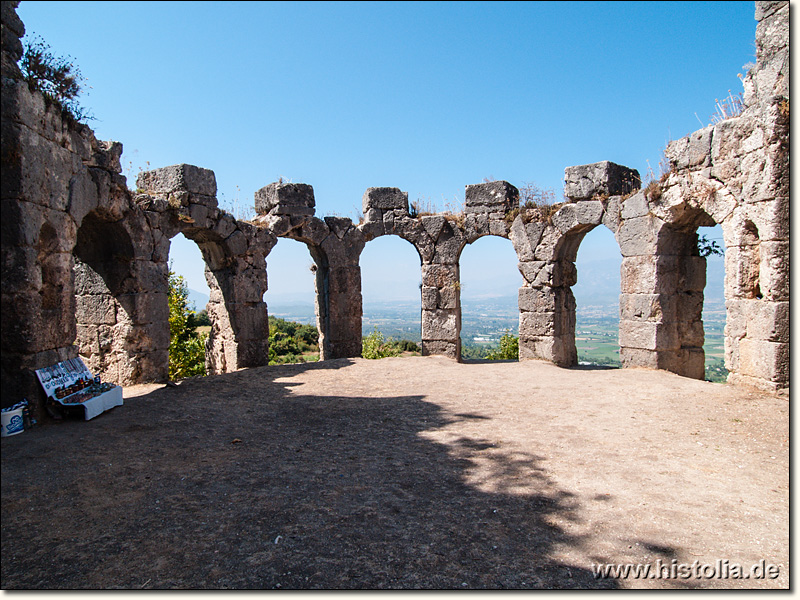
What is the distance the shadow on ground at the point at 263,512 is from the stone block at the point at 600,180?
765 cm

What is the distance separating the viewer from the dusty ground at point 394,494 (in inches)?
120

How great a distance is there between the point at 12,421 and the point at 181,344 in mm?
8101

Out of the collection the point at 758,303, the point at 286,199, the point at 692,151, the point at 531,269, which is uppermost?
the point at 692,151

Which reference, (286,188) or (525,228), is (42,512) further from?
(525,228)

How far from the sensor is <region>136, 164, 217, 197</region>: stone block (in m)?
10.2

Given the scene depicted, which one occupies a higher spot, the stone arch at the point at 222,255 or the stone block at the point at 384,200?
the stone block at the point at 384,200

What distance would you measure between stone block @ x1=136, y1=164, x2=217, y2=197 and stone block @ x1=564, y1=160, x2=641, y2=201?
304 inches

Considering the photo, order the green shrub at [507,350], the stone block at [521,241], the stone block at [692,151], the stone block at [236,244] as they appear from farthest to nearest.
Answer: the green shrub at [507,350] < the stone block at [521,241] < the stone block at [236,244] < the stone block at [692,151]

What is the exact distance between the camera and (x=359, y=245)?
1284 cm

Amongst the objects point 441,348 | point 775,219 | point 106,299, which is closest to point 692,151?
point 775,219

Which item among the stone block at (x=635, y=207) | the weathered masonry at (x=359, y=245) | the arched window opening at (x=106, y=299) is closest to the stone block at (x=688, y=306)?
the weathered masonry at (x=359, y=245)

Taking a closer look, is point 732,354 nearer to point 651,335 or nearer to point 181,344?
point 651,335

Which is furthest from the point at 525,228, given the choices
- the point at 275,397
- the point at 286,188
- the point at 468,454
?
the point at 468,454

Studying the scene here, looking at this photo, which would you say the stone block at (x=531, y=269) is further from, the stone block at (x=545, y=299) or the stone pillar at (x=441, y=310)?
the stone pillar at (x=441, y=310)
